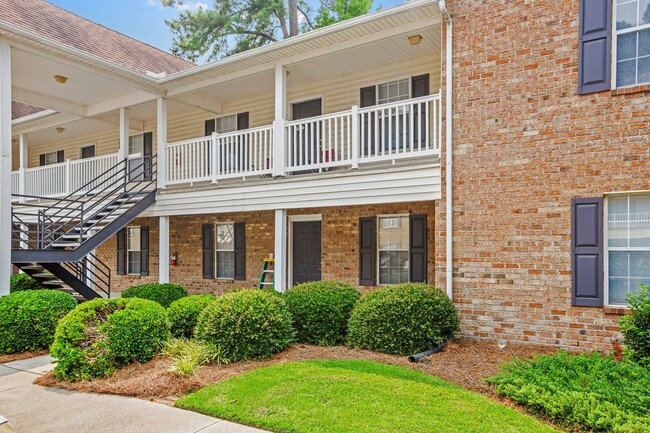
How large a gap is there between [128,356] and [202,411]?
211cm

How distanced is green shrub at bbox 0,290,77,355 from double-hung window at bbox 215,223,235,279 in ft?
17.6

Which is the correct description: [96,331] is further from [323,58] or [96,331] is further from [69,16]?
[69,16]

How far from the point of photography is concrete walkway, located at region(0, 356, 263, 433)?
180 inches

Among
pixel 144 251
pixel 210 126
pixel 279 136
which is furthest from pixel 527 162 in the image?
pixel 144 251

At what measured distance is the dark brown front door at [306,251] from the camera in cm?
1164

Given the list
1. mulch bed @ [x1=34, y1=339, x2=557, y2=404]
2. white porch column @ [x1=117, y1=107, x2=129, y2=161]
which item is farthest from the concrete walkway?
white porch column @ [x1=117, y1=107, x2=129, y2=161]

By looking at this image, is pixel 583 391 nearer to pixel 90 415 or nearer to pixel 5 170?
pixel 90 415

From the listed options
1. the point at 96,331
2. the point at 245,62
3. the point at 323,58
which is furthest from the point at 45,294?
the point at 323,58

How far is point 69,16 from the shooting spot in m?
14.0

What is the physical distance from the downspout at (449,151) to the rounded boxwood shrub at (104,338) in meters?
4.67

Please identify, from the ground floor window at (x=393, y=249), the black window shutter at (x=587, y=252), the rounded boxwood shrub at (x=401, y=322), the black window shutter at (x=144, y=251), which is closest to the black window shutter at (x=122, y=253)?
the black window shutter at (x=144, y=251)

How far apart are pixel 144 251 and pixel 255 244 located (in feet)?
15.1

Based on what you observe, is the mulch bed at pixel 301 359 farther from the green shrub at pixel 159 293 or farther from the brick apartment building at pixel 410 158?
the green shrub at pixel 159 293

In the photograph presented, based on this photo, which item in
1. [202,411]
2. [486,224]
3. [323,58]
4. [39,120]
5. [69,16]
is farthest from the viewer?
[39,120]
